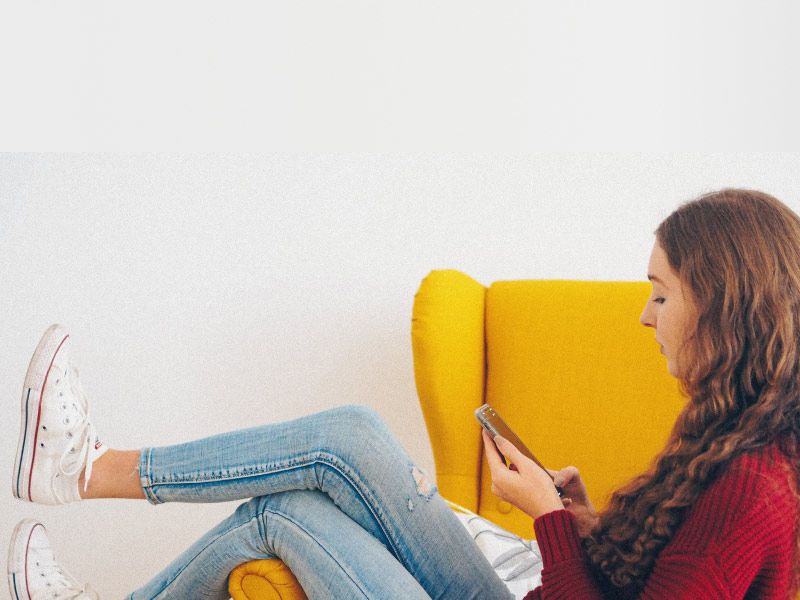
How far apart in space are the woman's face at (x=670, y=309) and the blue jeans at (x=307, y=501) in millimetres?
445

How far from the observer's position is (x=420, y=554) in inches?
52.1

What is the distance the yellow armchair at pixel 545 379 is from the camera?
1.83m

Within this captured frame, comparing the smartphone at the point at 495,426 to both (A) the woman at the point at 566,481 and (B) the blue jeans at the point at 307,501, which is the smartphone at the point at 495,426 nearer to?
(A) the woman at the point at 566,481

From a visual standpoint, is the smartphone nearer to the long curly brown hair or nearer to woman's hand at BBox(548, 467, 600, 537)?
woman's hand at BBox(548, 467, 600, 537)

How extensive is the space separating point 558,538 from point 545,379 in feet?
2.64

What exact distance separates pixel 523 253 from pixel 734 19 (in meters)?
0.78

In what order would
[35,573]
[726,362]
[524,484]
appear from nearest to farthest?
[726,362] < [524,484] < [35,573]

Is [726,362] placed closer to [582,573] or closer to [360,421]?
[582,573]

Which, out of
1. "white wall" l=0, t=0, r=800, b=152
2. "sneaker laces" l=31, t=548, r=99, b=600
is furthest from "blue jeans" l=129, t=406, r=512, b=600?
"white wall" l=0, t=0, r=800, b=152

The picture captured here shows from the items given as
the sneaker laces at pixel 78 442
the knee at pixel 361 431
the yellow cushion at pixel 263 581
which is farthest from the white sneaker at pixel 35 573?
the knee at pixel 361 431

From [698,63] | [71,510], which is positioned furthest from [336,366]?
[698,63]

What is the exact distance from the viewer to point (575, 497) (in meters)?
1.39

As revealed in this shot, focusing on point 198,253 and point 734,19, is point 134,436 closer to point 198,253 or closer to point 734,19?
point 198,253

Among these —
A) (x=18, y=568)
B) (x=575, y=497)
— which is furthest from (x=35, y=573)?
(x=575, y=497)
